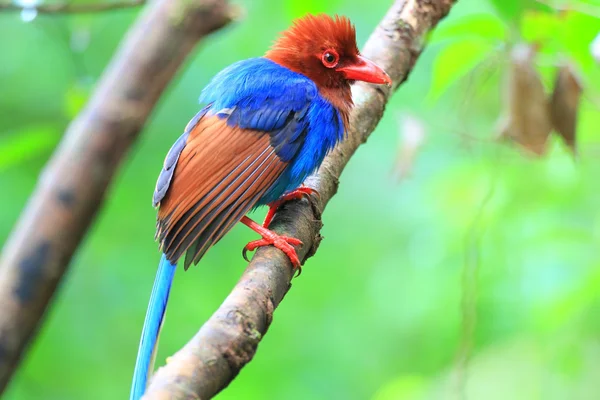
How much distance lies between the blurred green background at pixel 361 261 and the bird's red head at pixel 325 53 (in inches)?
26.9

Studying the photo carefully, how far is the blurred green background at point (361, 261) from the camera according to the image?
4.39 m

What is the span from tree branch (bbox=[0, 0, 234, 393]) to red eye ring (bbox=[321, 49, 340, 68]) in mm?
1530

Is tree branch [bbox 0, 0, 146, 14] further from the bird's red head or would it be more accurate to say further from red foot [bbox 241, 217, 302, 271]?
red foot [bbox 241, 217, 302, 271]

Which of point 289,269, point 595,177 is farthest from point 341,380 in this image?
point 289,269

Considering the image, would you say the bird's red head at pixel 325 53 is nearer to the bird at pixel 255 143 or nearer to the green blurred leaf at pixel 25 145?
the bird at pixel 255 143

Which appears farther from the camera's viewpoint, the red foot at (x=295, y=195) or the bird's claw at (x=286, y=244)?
the red foot at (x=295, y=195)

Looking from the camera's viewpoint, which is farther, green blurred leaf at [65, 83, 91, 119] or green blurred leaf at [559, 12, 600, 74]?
green blurred leaf at [65, 83, 91, 119]

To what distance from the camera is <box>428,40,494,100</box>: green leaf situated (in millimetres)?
3094

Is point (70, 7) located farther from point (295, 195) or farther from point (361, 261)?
point (361, 261)

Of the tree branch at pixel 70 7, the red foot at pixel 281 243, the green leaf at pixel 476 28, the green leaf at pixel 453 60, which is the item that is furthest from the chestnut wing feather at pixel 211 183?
the green leaf at pixel 476 28

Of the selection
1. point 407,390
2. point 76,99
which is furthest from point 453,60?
point 407,390

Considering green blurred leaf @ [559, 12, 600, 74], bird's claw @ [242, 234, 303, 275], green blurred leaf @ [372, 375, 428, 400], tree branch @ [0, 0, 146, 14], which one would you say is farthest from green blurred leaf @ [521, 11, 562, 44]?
green blurred leaf @ [372, 375, 428, 400]

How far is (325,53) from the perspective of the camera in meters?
3.60

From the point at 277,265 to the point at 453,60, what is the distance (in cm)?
125
